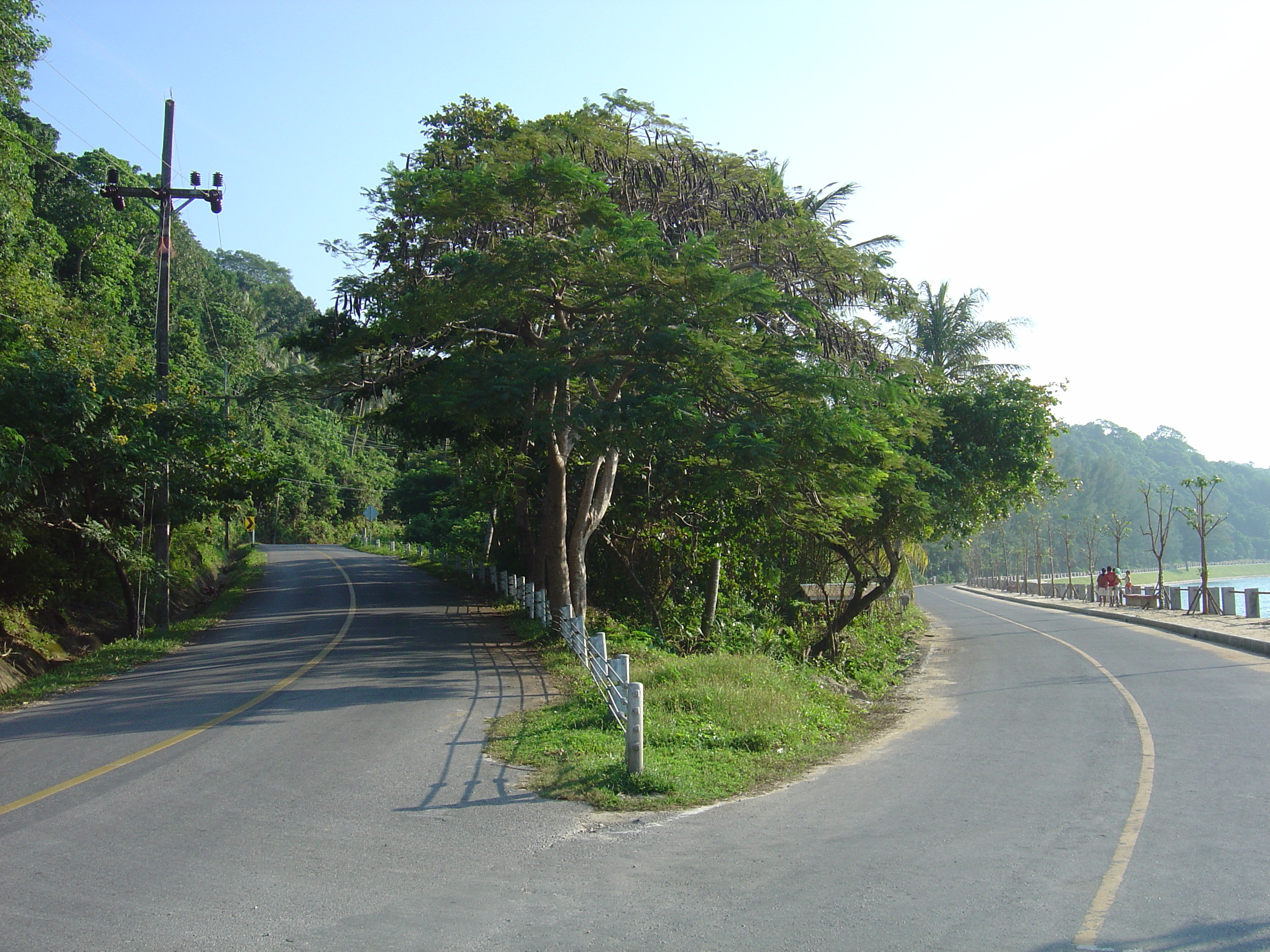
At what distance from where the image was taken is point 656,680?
528 inches

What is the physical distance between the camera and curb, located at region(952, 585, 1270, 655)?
1992 centimetres

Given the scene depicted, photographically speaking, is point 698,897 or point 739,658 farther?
point 739,658

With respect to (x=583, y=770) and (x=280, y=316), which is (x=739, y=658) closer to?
(x=583, y=770)

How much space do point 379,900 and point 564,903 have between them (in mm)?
1051

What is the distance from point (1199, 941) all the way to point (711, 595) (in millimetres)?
20565

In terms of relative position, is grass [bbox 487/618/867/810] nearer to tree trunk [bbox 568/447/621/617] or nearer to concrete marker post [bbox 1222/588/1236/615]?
tree trunk [bbox 568/447/621/617]

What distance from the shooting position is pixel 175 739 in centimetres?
1049

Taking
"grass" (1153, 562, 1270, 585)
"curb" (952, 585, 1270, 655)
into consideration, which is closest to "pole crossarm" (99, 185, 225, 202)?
"curb" (952, 585, 1270, 655)

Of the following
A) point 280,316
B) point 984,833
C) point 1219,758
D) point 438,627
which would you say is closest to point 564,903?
point 984,833

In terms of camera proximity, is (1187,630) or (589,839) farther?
(1187,630)

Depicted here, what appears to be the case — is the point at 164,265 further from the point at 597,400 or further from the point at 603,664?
the point at 603,664

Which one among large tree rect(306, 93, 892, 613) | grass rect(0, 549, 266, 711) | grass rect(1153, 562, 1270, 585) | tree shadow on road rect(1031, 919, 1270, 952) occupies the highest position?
large tree rect(306, 93, 892, 613)

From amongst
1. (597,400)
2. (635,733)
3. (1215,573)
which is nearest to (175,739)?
(635,733)

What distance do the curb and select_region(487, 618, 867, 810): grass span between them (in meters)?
9.86
